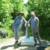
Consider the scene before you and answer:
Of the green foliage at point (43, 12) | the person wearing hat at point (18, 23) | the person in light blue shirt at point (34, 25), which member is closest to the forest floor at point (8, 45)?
the person wearing hat at point (18, 23)

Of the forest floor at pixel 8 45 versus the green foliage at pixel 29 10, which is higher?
the green foliage at pixel 29 10

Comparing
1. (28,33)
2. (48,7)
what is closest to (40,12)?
(48,7)

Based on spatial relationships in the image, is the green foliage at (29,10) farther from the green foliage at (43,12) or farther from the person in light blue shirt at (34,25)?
the person in light blue shirt at (34,25)

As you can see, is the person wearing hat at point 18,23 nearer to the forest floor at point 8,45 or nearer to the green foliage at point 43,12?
the forest floor at point 8,45

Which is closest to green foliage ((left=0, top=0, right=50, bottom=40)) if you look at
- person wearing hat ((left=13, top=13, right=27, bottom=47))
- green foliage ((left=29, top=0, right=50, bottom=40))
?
green foliage ((left=29, top=0, right=50, bottom=40))

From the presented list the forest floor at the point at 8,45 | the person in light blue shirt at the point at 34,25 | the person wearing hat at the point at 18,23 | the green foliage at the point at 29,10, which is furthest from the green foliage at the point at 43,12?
the forest floor at the point at 8,45

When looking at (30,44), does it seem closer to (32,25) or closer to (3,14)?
(32,25)

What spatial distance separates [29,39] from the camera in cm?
387

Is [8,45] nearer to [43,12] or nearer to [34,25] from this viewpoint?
[34,25]

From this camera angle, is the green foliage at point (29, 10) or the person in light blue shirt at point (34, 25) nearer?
the person in light blue shirt at point (34, 25)

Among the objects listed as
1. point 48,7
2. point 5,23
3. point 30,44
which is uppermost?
point 48,7

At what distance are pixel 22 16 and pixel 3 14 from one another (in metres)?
0.63

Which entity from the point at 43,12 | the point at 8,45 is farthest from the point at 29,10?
the point at 8,45

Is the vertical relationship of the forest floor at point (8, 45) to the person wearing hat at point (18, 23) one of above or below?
below
